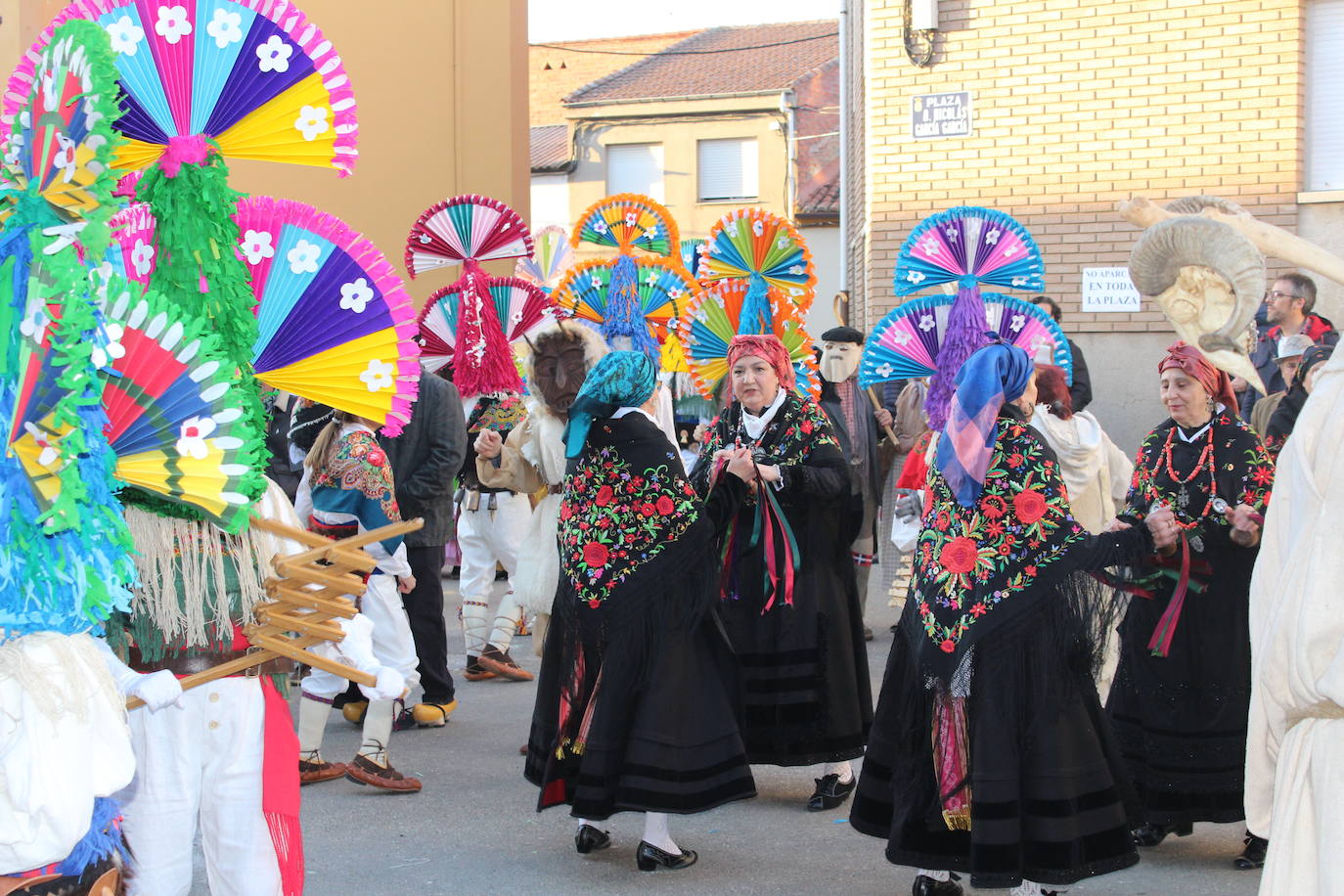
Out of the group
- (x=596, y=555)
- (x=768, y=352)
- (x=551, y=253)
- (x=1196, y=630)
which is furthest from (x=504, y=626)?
(x=551, y=253)

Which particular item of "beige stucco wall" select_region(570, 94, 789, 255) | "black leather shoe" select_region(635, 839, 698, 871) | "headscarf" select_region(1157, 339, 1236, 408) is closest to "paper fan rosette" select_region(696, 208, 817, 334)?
"headscarf" select_region(1157, 339, 1236, 408)

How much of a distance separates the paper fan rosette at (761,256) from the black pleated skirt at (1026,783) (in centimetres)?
278

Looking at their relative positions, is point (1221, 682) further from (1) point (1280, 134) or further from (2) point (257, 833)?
(1) point (1280, 134)

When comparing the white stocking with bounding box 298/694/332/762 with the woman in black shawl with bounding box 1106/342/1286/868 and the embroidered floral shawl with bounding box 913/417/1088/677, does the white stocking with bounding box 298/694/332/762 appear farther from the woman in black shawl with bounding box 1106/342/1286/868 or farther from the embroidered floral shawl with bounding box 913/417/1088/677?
the woman in black shawl with bounding box 1106/342/1286/868

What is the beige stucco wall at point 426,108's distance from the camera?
13.7 m

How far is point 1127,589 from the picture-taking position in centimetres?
473

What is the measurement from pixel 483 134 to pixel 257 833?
11.6m

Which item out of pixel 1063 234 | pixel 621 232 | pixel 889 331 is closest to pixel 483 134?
pixel 621 232

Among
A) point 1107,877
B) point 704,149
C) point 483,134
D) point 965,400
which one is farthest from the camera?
point 704,149

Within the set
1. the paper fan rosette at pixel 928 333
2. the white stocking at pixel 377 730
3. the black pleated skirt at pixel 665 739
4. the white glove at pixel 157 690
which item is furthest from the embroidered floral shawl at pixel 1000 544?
the white stocking at pixel 377 730

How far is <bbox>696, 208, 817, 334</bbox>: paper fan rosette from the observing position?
696 centimetres

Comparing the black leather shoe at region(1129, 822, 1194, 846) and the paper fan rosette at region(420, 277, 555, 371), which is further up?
the paper fan rosette at region(420, 277, 555, 371)

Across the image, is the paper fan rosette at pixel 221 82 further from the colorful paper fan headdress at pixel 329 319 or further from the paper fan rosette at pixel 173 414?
the paper fan rosette at pixel 173 414

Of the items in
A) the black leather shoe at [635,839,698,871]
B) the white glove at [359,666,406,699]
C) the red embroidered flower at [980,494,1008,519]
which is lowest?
the black leather shoe at [635,839,698,871]
